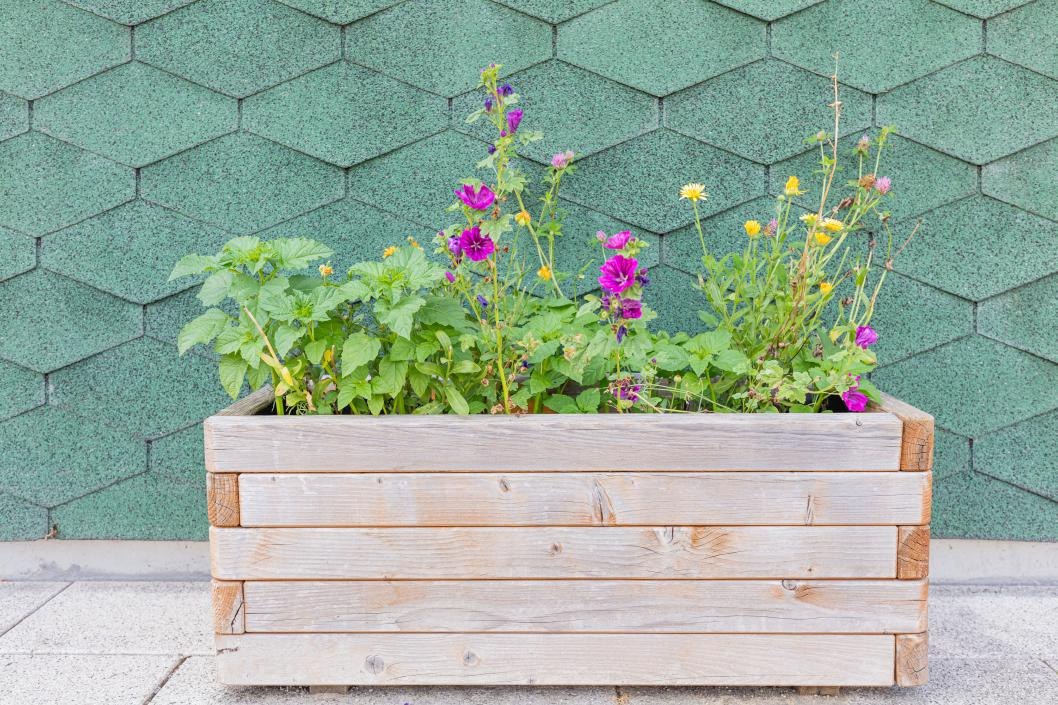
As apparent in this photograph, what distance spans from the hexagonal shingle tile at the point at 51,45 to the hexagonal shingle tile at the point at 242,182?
0.90ft

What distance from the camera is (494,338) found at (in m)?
1.36

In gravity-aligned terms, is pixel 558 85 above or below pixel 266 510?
above

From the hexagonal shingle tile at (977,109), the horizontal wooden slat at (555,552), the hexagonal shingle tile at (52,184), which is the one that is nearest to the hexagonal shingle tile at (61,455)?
the hexagonal shingle tile at (52,184)

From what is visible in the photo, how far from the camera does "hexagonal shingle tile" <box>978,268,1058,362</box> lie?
1.80m

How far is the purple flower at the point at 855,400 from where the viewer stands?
4.38ft

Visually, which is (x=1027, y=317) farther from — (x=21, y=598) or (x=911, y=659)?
(x=21, y=598)

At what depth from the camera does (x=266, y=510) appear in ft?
4.23

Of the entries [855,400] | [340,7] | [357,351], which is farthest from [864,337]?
[340,7]

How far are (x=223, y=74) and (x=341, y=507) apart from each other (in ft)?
3.65

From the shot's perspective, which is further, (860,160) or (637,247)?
(860,160)

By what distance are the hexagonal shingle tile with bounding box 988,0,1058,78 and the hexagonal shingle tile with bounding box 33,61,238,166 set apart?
69.0 inches

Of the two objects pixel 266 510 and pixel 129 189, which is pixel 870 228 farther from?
pixel 129 189

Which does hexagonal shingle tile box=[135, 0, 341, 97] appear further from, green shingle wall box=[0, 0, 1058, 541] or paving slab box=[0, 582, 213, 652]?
paving slab box=[0, 582, 213, 652]

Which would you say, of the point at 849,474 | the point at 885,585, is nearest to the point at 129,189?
the point at 849,474
